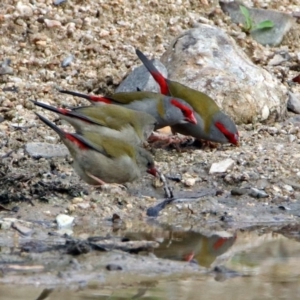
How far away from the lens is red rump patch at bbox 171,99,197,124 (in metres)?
9.19

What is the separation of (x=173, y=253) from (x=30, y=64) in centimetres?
435

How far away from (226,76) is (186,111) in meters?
0.65

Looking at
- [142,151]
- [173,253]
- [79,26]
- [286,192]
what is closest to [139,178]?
[142,151]

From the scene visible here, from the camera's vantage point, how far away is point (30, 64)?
1033cm

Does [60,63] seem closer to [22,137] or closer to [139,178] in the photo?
[22,137]

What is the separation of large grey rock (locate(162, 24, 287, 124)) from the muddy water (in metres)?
2.81

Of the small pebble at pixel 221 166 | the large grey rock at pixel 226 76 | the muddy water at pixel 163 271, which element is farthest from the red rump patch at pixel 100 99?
the muddy water at pixel 163 271

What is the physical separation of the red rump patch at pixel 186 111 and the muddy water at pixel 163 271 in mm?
→ 2401

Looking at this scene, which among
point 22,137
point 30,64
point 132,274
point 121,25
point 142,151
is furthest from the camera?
point 121,25

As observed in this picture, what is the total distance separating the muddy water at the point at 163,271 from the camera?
5.50m

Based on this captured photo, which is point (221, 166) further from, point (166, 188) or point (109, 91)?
point (109, 91)

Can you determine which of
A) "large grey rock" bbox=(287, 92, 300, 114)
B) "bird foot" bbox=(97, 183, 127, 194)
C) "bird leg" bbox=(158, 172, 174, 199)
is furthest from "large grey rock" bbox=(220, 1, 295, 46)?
"bird foot" bbox=(97, 183, 127, 194)

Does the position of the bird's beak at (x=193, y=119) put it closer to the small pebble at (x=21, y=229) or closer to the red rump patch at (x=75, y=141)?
the red rump patch at (x=75, y=141)

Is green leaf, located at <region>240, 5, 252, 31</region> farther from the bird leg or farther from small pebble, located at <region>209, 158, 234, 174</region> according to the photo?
the bird leg
